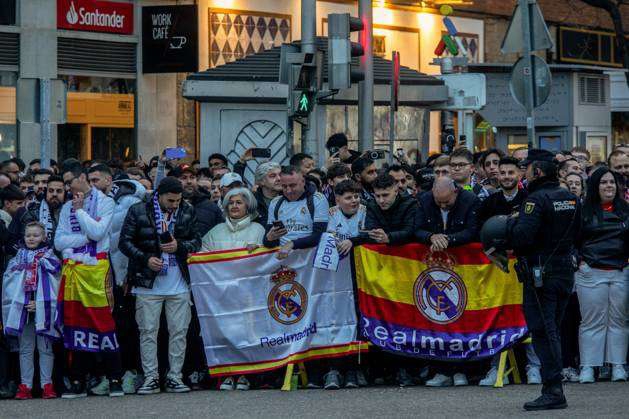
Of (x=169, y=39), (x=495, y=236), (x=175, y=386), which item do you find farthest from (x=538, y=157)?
(x=169, y=39)

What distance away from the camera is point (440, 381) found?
12734mm

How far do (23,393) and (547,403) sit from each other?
14.8 ft

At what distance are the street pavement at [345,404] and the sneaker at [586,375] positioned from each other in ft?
0.56

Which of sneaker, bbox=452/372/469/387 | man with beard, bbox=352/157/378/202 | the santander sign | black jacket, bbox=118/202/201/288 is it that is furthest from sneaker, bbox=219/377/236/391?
the santander sign

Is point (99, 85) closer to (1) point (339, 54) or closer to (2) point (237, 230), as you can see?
(1) point (339, 54)

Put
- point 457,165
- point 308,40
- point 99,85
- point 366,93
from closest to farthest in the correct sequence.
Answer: point 457,165
point 308,40
point 366,93
point 99,85

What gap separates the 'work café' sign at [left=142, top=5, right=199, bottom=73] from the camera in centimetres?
2842

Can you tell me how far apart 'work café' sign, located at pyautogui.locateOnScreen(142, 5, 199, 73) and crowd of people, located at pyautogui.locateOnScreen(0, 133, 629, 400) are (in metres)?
15.3

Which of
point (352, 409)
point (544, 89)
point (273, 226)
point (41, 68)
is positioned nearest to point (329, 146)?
point (544, 89)

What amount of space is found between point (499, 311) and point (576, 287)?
80 centimetres

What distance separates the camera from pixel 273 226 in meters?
12.7

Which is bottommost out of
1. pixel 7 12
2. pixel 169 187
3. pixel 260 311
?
pixel 260 311

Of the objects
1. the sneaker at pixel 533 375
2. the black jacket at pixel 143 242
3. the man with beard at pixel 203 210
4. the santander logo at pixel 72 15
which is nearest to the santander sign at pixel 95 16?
the santander logo at pixel 72 15

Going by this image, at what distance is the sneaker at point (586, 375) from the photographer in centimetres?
1280
